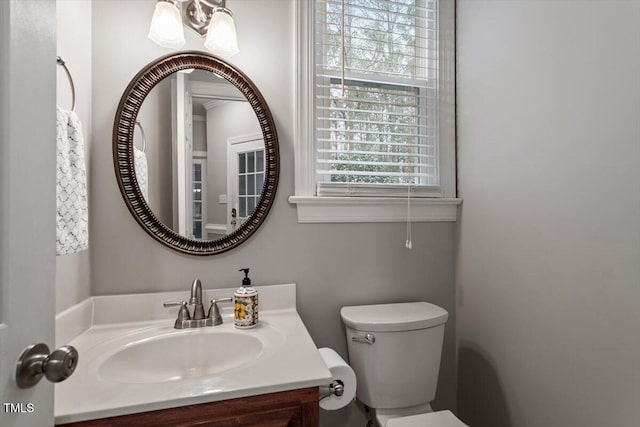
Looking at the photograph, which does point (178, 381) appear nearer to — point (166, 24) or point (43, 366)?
point (43, 366)

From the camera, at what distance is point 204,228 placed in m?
1.27

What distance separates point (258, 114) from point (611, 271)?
1.27m

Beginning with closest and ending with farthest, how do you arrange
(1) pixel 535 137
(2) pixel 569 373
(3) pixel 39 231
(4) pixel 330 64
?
(3) pixel 39 231
(2) pixel 569 373
(1) pixel 535 137
(4) pixel 330 64

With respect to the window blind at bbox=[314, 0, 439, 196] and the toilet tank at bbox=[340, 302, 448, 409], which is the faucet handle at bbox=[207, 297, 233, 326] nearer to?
the toilet tank at bbox=[340, 302, 448, 409]

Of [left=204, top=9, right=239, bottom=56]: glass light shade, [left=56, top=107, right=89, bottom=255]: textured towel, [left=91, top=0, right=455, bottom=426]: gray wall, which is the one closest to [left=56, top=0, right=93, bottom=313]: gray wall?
[left=91, top=0, right=455, bottom=426]: gray wall

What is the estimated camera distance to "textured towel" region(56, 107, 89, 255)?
817 mm

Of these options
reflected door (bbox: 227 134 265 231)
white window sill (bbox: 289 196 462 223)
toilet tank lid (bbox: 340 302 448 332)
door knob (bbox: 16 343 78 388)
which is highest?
reflected door (bbox: 227 134 265 231)

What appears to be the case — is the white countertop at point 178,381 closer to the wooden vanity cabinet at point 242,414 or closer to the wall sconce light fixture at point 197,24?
the wooden vanity cabinet at point 242,414

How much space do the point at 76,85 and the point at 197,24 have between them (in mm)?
489

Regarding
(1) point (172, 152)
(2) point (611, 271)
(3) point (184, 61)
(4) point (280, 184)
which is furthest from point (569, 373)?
(3) point (184, 61)

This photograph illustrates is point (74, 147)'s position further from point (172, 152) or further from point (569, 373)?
point (569, 373)

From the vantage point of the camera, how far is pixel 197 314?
1.15 metres

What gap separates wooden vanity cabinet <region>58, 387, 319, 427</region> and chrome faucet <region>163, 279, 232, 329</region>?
0.44m

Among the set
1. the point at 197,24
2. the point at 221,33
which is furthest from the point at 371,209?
the point at 197,24
